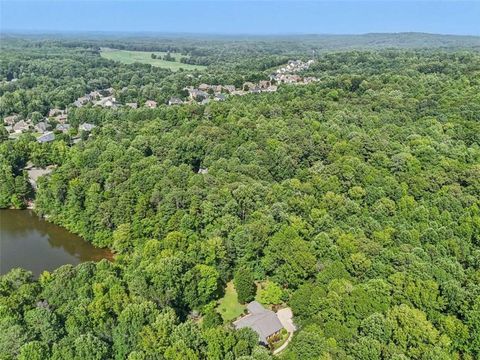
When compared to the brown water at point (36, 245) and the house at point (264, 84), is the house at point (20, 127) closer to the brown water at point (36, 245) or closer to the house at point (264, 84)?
the brown water at point (36, 245)

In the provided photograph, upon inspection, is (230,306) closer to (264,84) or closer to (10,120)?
(10,120)

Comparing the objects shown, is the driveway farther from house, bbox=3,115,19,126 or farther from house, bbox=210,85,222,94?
house, bbox=210,85,222,94

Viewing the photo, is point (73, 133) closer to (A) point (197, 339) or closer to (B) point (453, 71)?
(A) point (197, 339)

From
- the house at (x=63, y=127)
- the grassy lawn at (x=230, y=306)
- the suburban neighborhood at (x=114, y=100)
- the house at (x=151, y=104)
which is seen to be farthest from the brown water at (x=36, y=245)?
the house at (x=151, y=104)

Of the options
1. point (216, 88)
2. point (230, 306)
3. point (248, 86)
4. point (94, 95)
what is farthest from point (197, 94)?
point (230, 306)

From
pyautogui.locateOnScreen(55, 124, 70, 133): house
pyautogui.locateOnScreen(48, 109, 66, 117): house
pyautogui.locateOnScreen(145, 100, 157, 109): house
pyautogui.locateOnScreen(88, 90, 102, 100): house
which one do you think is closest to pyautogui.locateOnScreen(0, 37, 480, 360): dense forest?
pyautogui.locateOnScreen(55, 124, 70, 133): house
